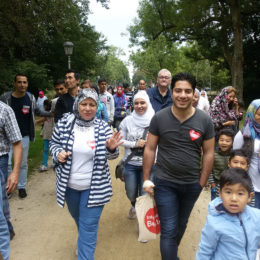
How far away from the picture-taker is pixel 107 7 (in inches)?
348

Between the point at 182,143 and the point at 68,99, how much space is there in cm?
232

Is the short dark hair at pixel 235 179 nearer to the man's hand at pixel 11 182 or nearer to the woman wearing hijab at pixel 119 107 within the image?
the man's hand at pixel 11 182

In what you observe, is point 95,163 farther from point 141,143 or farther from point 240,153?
point 240,153

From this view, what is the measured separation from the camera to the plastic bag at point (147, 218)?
8.86 feet

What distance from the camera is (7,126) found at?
2.78m

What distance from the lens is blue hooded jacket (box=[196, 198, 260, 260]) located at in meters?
1.90

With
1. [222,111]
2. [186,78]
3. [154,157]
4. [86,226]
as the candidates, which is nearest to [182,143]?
[154,157]

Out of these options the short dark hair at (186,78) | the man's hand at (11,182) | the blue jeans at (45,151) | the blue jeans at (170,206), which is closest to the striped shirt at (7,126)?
the man's hand at (11,182)

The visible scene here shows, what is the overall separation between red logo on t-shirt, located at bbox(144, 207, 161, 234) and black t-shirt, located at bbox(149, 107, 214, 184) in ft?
1.33

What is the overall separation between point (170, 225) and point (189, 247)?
1151mm

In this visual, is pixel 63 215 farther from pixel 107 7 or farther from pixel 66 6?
pixel 107 7

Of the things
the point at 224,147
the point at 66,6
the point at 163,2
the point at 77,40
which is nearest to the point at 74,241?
the point at 224,147

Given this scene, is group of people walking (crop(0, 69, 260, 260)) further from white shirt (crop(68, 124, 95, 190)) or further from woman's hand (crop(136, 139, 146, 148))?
woman's hand (crop(136, 139, 146, 148))

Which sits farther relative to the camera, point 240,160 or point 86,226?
point 240,160
